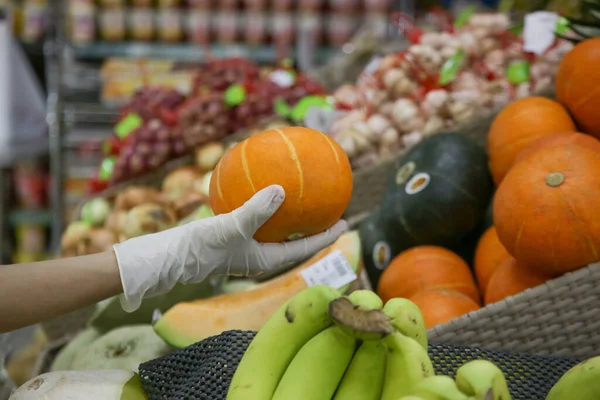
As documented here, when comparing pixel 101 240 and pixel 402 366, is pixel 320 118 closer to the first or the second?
Answer: pixel 101 240

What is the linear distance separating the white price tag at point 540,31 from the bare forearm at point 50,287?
5.66 feet

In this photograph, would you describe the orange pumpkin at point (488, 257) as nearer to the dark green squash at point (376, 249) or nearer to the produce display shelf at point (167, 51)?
the dark green squash at point (376, 249)

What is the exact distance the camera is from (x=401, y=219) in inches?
74.4

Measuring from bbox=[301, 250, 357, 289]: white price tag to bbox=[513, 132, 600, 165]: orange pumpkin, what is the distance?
0.47 metres

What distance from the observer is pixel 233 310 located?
158cm

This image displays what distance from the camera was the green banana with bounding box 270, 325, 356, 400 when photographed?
2.92 feet

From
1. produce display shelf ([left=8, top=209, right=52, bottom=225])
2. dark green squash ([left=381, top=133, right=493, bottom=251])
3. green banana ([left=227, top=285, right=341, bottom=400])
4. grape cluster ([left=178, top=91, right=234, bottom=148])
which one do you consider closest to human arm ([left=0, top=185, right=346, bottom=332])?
green banana ([left=227, top=285, right=341, bottom=400])

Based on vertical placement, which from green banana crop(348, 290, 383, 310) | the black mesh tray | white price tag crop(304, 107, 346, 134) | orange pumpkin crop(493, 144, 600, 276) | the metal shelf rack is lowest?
the metal shelf rack

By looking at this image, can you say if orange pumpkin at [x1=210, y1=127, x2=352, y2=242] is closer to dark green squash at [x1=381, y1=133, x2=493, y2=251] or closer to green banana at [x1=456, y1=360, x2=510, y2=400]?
green banana at [x1=456, y1=360, x2=510, y2=400]

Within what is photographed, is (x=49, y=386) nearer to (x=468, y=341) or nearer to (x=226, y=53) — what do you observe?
(x=468, y=341)

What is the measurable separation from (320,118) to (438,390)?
1996mm

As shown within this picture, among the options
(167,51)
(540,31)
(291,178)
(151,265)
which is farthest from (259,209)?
(167,51)

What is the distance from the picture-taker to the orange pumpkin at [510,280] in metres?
1.46

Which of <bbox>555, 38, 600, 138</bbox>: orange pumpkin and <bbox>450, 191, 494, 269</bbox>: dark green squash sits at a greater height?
<bbox>555, 38, 600, 138</bbox>: orange pumpkin
